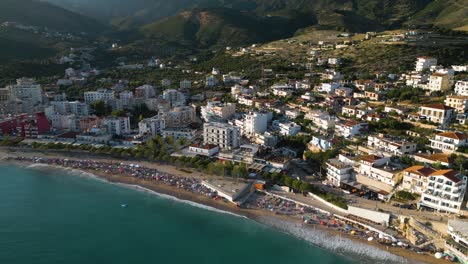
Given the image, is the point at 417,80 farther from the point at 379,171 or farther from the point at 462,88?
the point at 379,171

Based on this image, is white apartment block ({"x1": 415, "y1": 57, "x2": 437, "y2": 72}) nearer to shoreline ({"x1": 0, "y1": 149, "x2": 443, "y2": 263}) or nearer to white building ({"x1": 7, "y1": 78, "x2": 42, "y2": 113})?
shoreline ({"x1": 0, "y1": 149, "x2": 443, "y2": 263})

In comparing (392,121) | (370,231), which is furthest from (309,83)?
(370,231)

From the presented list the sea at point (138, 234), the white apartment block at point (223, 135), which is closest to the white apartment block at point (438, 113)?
the white apartment block at point (223, 135)

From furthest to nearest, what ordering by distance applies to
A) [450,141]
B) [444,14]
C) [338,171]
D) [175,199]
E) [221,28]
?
[221,28] < [444,14] < [175,199] < [450,141] < [338,171]

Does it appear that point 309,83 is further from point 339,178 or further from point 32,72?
point 32,72

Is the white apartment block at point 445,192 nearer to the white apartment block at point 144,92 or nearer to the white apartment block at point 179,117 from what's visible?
the white apartment block at point 179,117

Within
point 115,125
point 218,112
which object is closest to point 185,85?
point 218,112

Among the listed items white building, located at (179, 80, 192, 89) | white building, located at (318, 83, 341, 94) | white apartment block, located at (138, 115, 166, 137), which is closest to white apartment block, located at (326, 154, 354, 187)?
white apartment block, located at (138, 115, 166, 137)
